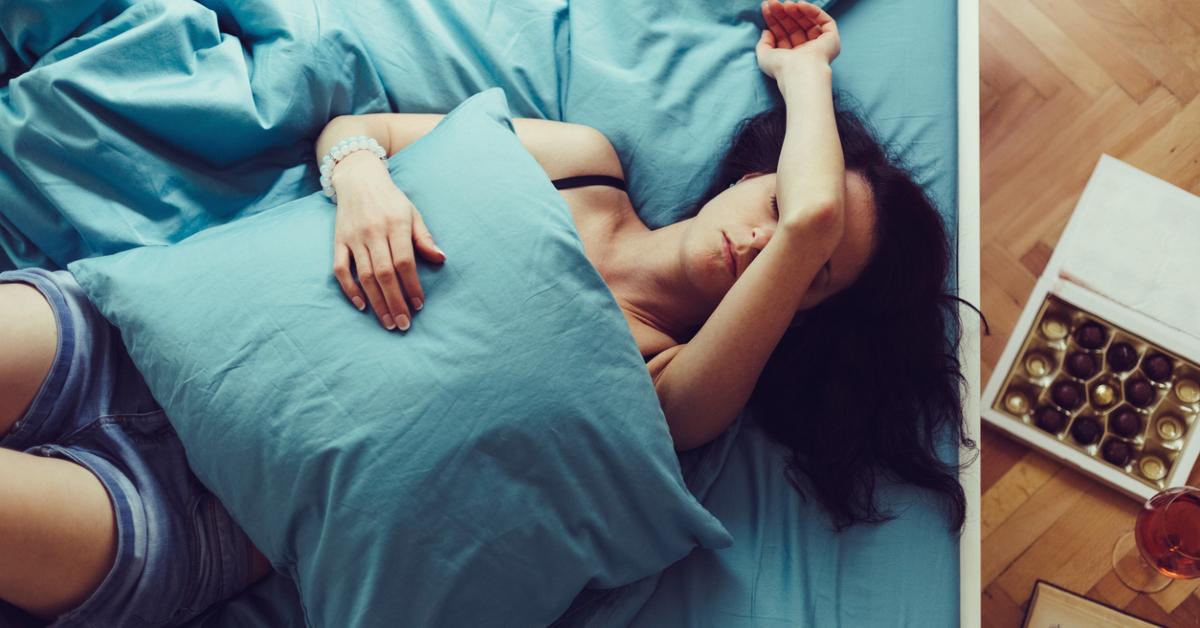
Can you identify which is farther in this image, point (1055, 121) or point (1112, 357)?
point (1055, 121)

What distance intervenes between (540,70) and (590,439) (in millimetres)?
558

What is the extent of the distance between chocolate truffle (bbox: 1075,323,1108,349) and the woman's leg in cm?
136

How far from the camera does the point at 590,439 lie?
825mm

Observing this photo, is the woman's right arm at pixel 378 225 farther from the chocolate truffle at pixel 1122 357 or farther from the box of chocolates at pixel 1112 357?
the chocolate truffle at pixel 1122 357

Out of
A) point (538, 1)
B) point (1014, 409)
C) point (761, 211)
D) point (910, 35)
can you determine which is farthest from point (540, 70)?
point (1014, 409)

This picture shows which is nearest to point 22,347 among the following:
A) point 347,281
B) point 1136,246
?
point 347,281

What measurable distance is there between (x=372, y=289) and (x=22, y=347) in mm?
345

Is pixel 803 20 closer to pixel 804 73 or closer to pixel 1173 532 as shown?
pixel 804 73

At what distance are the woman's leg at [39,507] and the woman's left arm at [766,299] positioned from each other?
598 mm

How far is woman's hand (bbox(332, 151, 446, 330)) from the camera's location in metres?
0.80

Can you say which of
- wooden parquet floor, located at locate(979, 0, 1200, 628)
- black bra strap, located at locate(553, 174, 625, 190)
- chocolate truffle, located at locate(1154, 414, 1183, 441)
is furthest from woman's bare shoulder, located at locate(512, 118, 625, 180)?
chocolate truffle, located at locate(1154, 414, 1183, 441)

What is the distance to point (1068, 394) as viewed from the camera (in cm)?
129

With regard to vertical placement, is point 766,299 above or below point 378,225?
below

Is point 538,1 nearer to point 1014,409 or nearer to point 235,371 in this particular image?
point 235,371
